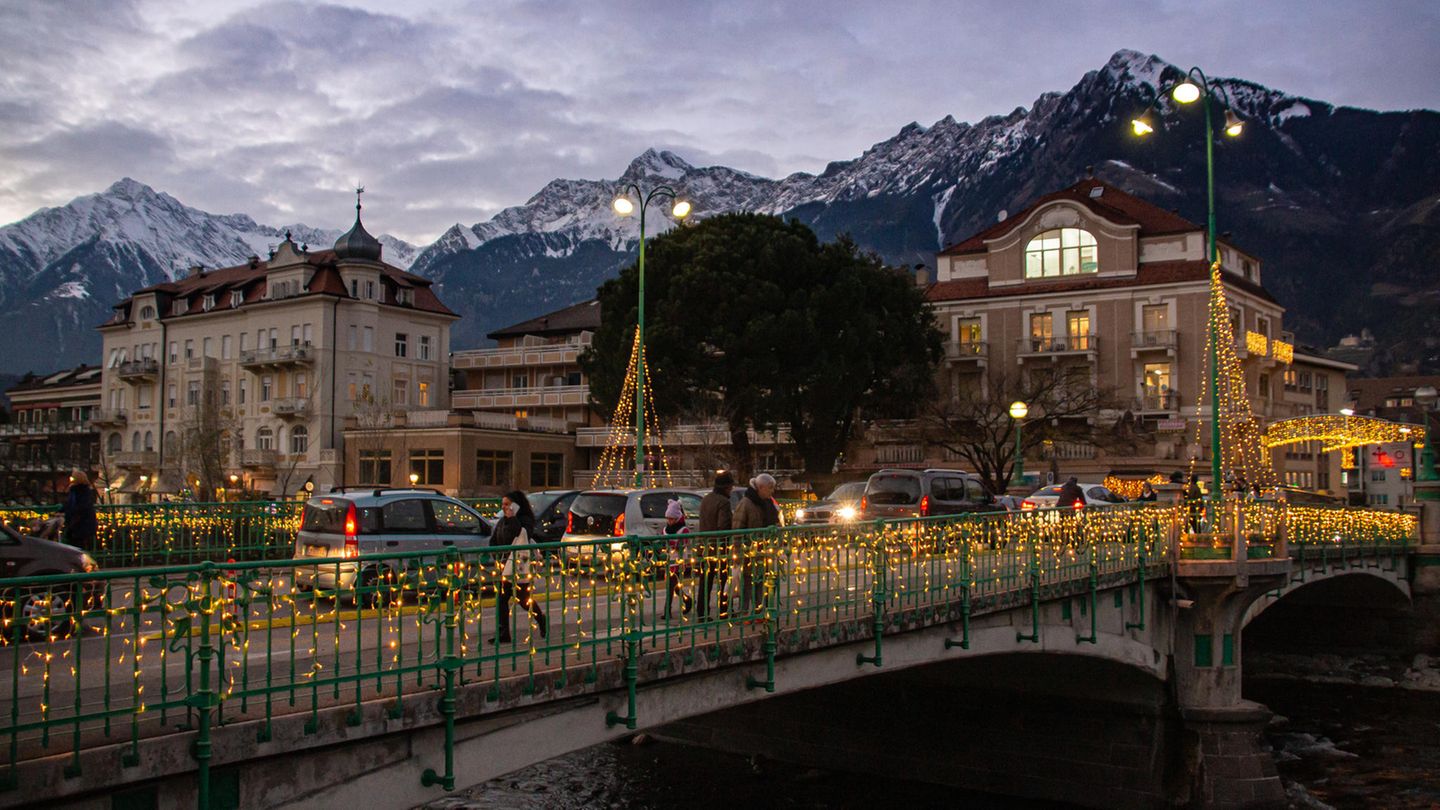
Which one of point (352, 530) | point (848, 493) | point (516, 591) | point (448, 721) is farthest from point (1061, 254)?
point (448, 721)

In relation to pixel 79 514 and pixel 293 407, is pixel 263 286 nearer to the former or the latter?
pixel 293 407

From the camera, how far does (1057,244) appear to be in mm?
62844

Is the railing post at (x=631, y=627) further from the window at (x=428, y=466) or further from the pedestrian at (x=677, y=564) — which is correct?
the window at (x=428, y=466)

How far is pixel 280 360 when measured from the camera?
71000 mm

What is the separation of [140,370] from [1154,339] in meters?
62.8

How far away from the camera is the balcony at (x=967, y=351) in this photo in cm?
6375

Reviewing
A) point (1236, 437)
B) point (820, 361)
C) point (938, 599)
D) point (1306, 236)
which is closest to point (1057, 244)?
point (1236, 437)

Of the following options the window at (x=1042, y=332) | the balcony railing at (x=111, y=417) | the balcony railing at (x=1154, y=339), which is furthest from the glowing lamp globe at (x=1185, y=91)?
the balcony railing at (x=111, y=417)

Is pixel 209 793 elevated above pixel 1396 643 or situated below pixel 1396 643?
above

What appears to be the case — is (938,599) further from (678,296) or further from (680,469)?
(680,469)

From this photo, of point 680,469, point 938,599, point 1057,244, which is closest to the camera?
point 938,599

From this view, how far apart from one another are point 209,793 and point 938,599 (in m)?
9.16

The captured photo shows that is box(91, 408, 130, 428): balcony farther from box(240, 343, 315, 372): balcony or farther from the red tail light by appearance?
the red tail light

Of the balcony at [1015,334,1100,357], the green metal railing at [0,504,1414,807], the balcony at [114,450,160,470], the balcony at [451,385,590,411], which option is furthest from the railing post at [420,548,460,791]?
the balcony at [114,450,160,470]
